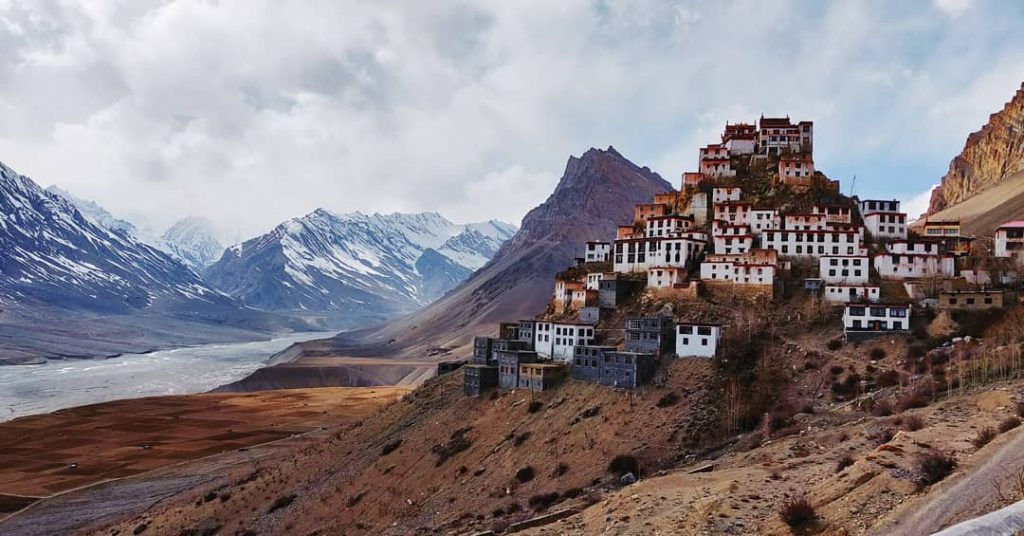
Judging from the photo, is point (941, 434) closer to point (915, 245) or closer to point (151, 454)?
point (915, 245)

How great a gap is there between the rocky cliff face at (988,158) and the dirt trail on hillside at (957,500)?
5963 inches

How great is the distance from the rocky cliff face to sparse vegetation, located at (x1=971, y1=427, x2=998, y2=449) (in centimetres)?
14709

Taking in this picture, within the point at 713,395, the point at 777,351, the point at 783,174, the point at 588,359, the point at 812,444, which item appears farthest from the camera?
the point at 783,174

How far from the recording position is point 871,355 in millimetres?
43656

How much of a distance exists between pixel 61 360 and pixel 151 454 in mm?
140682

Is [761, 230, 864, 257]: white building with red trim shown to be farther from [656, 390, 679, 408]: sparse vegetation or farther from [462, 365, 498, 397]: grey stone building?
[462, 365, 498, 397]: grey stone building

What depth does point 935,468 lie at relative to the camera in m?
17.6

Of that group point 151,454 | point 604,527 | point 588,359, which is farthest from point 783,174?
point 151,454

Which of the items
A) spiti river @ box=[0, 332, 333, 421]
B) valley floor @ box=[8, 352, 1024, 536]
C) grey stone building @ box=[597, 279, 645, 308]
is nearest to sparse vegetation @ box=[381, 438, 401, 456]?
valley floor @ box=[8, 352, 1024, 536]

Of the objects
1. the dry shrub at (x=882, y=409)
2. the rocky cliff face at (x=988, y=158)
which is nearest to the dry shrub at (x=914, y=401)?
the dry shrub at (x=882, y=409)

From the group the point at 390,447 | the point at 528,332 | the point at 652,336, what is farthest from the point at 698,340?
the point at 390,447

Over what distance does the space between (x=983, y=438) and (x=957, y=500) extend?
582cm

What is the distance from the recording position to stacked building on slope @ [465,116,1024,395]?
4728cm

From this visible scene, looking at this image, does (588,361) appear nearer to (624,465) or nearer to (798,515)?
(624,465)
